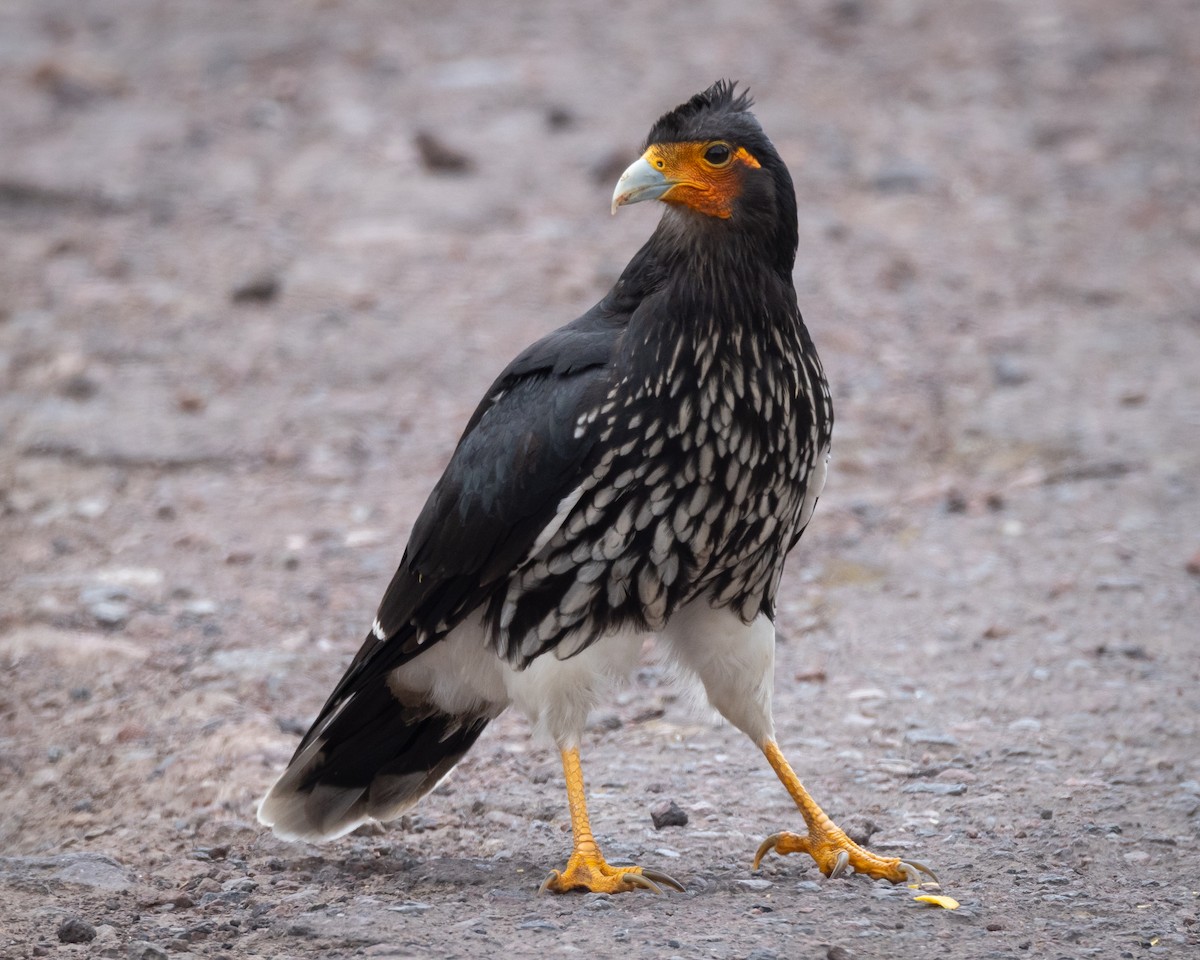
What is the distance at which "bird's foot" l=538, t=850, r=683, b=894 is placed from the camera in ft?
12.4

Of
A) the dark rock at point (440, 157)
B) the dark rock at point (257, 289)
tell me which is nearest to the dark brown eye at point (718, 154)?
the dark rock at point (257, 289)

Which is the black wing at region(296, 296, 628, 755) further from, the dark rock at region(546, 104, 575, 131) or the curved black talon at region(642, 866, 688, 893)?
the dark rock at region(546, 104, 575, 131)

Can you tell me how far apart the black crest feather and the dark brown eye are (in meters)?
0.04

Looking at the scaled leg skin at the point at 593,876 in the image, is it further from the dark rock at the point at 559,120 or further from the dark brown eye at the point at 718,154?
the dark rock at the point at 559,120

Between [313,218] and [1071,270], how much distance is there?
166 inches

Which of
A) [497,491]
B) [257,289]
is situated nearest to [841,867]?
[497,491]

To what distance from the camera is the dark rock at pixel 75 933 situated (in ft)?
11.6

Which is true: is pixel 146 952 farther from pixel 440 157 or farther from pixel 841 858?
pixel 440 157

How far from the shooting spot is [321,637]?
548cm

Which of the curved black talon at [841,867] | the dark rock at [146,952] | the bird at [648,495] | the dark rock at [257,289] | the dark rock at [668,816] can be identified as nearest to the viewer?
the dark rock at [146,952]

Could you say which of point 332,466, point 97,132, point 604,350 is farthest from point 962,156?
point 604,350

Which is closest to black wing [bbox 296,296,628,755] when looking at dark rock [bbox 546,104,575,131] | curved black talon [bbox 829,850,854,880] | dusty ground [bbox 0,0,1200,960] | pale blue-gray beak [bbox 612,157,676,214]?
pale blue-gray beak [bbox 612,157,676,214]

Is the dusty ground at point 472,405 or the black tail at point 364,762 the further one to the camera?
the black tail at point 364,762

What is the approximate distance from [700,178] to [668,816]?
1.68 m
